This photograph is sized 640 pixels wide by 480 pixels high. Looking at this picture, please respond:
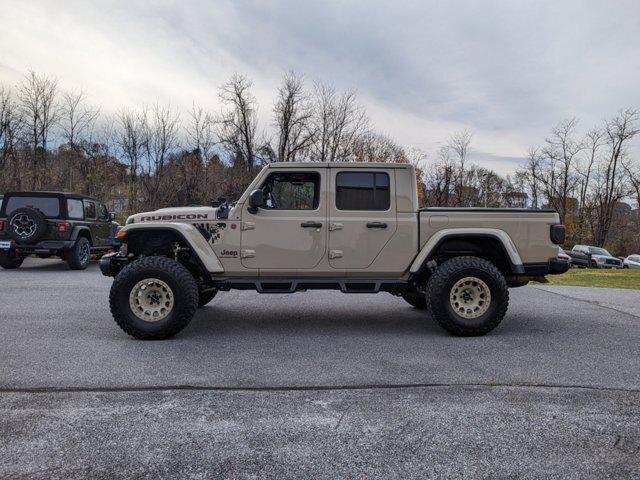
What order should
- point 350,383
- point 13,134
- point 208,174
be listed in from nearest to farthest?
point 350,383
point 13,134
point 208,174

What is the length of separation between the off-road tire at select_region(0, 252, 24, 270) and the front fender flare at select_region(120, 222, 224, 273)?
8.48 m

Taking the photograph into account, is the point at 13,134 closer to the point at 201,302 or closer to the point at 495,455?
the point at 201,302

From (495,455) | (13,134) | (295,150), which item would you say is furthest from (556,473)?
(295,150)

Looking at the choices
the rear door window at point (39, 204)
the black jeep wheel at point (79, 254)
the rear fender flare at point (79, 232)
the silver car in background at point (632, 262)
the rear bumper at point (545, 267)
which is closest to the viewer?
the rear bumper at point (545, 267)

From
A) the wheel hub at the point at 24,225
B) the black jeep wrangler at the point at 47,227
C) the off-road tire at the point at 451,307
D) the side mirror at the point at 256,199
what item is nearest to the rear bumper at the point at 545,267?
the off-road tire at the point at 451,307

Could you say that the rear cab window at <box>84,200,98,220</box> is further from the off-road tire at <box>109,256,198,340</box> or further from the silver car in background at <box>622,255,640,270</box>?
the silver car in background at <box>622,255,640,270</box>

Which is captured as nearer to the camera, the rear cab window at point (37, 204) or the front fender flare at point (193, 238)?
the front fender flare at point (193, 238)

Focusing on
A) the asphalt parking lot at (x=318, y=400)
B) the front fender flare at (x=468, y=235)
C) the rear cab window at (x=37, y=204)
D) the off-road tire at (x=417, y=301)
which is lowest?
the asphalt parking lot at (x=318, y=400)

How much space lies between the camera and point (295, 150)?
3900 centimetres

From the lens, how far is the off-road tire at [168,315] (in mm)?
5125

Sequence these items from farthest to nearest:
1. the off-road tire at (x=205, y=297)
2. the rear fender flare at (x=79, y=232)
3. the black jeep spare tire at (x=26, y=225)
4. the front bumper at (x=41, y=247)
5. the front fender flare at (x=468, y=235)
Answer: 1. the rear fender flare at (x=79, y=232)
2. the front bumper at (x=41, y=247)
3. the black jeep spare tire at (x=26, y=225)
4. the off-road tire at (x=205, y=297)
5. the front fender flare at (x=468, y=235)

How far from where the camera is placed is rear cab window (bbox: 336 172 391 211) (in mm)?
5645

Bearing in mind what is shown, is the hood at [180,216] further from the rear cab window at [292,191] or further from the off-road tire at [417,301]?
the off-road tire at [417,301]

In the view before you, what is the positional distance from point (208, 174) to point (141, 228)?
19306 mm
